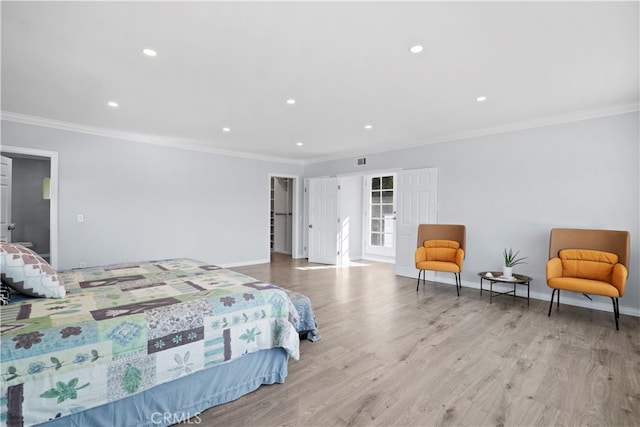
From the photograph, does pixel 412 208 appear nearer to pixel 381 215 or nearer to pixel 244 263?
pixel 381 215

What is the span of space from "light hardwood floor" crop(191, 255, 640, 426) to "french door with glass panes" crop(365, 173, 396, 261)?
3.49 metres

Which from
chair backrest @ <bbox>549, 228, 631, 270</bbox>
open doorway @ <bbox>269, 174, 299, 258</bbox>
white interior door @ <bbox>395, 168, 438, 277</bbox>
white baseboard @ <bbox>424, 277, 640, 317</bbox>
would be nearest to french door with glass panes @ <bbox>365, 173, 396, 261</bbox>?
white interior door @ <bbox>395, 168, 438, 277</bbox>

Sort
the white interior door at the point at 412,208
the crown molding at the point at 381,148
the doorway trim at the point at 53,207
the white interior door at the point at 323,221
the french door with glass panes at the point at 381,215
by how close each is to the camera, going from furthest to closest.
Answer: the french door with glass panes at the point at 381,215 < the white interior door at the point at 323,221 < the white interior door at the point at 412,208 < the doorway trim at the point at 53,207 < the crown molding at the point at 381,148

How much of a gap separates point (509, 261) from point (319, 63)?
3.62 meters

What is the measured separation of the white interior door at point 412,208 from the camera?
5287 mm

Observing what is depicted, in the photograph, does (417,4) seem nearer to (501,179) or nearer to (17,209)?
(501,179)

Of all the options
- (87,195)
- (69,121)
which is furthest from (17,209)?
(69,121)

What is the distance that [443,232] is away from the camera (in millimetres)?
4934

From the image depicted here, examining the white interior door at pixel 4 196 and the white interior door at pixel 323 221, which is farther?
the white interior door at pixel 323 221

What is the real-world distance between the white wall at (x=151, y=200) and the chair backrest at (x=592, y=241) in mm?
5298

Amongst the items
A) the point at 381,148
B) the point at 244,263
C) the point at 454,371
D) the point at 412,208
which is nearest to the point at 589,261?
the point at 412,208

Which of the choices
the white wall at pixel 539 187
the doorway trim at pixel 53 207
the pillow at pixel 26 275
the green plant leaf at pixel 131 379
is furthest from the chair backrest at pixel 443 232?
the doorway trim at pixel 53 207

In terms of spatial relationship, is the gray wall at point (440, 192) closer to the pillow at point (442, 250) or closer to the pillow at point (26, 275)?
the pillow at point (442, 250)

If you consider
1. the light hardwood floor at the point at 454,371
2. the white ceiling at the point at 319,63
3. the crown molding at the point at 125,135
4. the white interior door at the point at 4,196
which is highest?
the white ceiling at the point at 319,63
